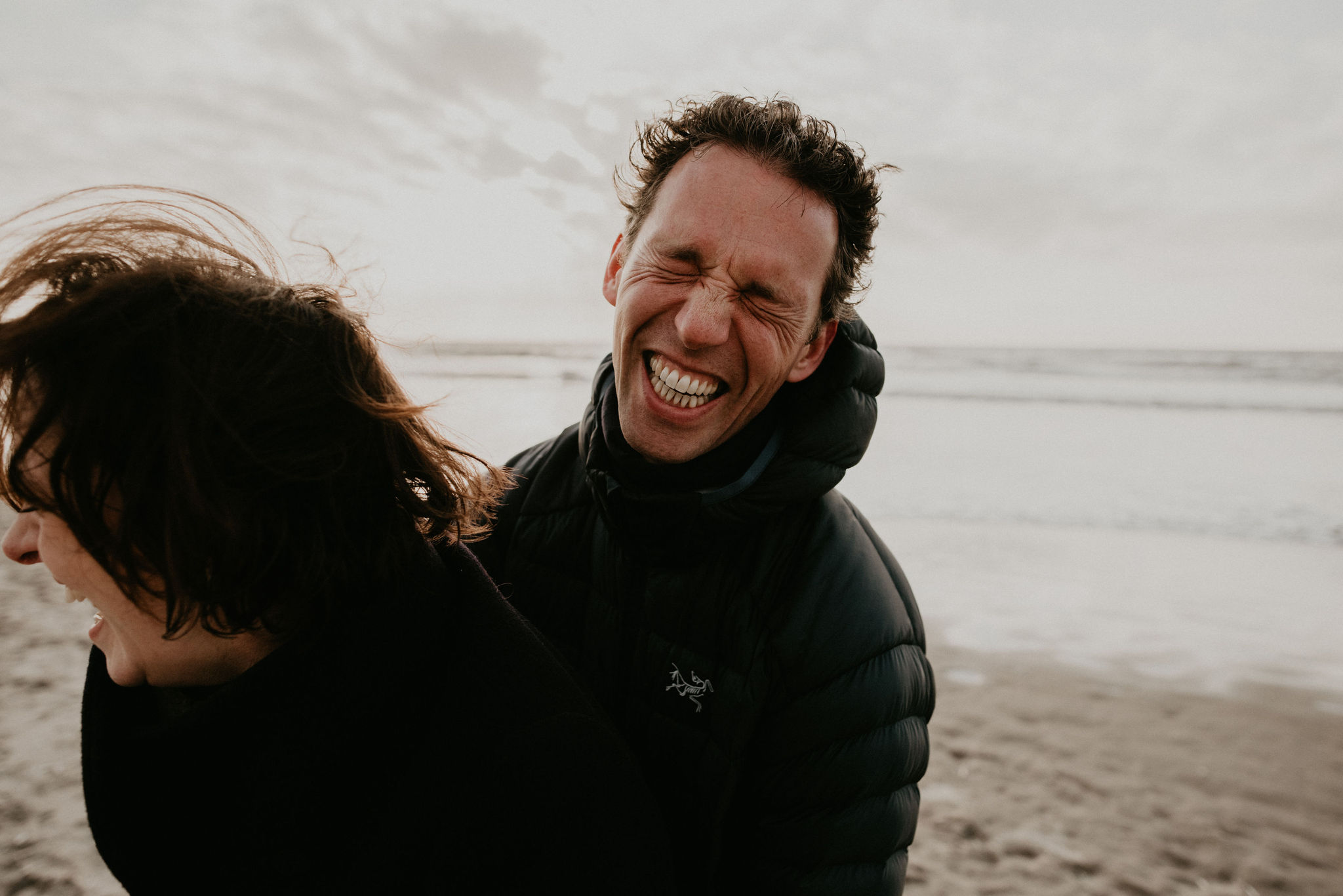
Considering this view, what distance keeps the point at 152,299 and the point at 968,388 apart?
71.1ft

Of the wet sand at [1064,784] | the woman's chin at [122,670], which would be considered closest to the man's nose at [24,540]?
the woman's chin at [122,670]

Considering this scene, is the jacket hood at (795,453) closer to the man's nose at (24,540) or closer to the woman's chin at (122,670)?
the woman's chin at (122,670)

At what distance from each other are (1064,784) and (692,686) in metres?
3.34

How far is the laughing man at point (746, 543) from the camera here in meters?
1.70

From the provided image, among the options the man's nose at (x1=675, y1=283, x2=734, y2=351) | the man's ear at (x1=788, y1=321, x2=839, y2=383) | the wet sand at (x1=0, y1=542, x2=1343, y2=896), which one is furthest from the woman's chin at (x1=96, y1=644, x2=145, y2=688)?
the wet sand at (x1=0, y1=542, x2=1343, y2=896)

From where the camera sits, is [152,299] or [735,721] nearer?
[152,299]

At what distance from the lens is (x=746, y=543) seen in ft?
6.23

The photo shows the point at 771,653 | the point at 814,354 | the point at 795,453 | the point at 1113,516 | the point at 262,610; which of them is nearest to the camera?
the point at 262,610

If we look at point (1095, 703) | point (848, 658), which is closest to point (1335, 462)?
point (1095, 703)

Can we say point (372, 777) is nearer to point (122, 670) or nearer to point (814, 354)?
point (122, 670)

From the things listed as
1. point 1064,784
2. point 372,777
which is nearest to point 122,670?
point 372,777

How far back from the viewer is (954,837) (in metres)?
3.52

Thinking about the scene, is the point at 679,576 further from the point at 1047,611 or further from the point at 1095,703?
the point at 1047,611

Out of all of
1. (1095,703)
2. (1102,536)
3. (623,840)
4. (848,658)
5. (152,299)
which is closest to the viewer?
(152,299)
